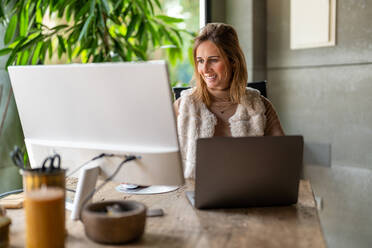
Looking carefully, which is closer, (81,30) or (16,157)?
(16,157)

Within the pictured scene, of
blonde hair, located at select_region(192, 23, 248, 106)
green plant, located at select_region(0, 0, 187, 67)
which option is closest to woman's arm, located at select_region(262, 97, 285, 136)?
blonde hair, located at select_region(192, 23, 248, 106)

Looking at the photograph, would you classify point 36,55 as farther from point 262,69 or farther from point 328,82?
point 328,82

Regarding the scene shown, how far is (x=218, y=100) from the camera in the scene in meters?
1.91

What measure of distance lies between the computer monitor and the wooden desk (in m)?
0.14

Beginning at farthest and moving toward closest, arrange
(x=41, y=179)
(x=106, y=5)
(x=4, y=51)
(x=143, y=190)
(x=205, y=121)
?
(x=106, y=5) → (x=4, y=51) → (x=205, y=121) → (x=143, y=190) → (x=41, y=179)

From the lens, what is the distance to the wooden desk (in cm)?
100

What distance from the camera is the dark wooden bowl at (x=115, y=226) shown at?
97 centimetres

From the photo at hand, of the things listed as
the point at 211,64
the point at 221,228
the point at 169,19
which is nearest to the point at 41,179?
the point at 221,228

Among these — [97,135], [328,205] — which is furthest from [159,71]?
[328,205]

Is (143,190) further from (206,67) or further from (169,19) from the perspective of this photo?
(169,19)

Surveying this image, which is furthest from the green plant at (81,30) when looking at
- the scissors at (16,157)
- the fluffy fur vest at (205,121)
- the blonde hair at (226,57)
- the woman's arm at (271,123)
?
the scissors at (16,157)

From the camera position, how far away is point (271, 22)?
10.4 ft

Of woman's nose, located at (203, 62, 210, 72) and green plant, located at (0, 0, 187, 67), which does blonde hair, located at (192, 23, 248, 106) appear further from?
green plant, located at (0, 0, 187, 67)

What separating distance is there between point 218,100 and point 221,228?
3.03ft
